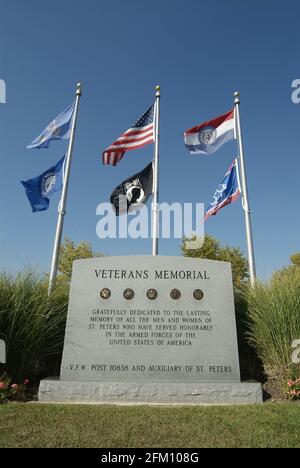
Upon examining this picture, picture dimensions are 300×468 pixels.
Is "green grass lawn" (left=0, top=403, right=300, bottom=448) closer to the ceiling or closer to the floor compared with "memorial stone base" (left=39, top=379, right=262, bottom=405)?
closer to the floor

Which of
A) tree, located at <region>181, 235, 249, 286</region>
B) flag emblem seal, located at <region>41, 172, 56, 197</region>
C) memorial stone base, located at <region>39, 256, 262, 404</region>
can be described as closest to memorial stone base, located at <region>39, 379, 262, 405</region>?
memorial stone base, located at <region>39, 256, 262, 404</region>

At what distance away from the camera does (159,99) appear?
1120cm

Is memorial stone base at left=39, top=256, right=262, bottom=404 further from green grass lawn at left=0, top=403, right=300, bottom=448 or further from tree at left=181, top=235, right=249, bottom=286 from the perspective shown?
tree at left=181, top=235, right=249, bottom=286

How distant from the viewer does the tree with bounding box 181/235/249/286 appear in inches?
1203

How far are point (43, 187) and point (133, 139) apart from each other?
329cm

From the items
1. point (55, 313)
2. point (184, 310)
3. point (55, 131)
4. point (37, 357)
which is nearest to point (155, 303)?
point (184, 310)

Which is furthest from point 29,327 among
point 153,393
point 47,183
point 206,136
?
point 206,136

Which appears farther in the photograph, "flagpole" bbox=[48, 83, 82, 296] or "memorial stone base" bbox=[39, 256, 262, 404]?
"flagpole" bbox=[48, 83, 82, 296]

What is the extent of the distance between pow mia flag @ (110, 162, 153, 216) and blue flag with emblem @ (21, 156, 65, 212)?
1845 millimetres

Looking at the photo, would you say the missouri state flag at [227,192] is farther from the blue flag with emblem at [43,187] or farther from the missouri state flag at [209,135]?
the blue flag with emblem at [43,187]

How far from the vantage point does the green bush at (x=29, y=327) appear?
5922mm

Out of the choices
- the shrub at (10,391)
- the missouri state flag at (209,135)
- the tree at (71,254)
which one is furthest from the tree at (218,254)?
the shrub at (10,391)
